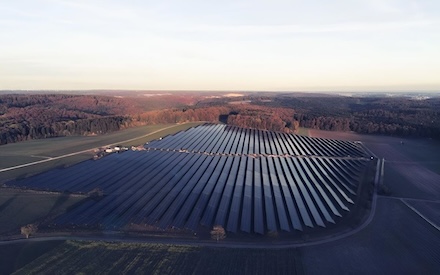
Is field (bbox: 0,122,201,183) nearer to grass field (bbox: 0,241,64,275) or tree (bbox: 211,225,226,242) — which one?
grass field (bbox: 0,241,64,275)

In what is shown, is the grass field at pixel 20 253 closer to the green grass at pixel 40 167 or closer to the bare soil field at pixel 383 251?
the green grass at pixel 40 167

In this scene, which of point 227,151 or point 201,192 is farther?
point 227,151

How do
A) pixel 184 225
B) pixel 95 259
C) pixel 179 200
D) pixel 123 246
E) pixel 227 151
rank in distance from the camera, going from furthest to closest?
pixel 227 151
pixel 179 200
pixel 184 225
pixel 123 246
pixel 95 259

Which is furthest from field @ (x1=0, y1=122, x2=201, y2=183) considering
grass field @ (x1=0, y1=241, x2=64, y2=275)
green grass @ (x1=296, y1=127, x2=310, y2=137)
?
green grass @ (x1=296, y1=127, x2=310, y2=137)

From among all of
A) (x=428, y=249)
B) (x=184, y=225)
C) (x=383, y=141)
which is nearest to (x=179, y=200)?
(x=184, y=225)

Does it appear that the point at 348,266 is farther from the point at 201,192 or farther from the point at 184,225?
the point at 201,192

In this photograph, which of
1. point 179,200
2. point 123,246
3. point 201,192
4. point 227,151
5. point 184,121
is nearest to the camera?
point 123,246

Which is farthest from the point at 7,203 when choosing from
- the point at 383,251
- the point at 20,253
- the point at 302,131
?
the point at 302,131

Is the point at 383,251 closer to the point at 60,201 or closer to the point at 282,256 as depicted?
the point at 282,256

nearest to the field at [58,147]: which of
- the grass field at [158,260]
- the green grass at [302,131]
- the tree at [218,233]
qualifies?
the grass field at [158,260]
